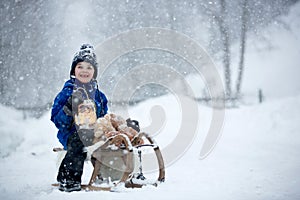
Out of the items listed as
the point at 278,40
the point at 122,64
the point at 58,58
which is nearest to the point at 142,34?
the point at 122,64

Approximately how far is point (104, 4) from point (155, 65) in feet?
16.3

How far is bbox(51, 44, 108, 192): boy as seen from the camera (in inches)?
121

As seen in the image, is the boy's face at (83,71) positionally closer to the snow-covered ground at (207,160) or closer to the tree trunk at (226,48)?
the snow-covered ground at (207,160)

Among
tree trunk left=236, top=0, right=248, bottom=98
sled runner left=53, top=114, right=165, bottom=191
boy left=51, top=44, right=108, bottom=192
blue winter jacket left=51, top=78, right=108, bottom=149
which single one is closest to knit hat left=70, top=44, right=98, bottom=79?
boy left=51, top=44, right=108, bottom=192

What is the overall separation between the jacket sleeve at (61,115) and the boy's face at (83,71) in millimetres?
324

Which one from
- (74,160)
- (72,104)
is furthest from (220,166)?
(72,104)

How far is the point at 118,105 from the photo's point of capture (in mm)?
12492

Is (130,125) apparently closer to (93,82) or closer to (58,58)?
(93,82)

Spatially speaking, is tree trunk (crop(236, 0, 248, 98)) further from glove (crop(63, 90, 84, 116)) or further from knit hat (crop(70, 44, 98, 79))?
glove (crop(63, 90, 84, 116))

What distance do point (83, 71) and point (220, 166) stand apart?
2509mm

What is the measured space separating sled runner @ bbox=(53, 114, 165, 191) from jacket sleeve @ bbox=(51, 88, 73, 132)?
365mm

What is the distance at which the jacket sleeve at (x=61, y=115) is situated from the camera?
10.4ft

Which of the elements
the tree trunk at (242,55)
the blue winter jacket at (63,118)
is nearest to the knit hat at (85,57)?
the blue winter jacket at (63,118)

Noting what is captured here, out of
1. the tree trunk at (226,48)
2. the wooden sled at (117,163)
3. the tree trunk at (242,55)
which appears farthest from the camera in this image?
the tree trunk at (226,48)
